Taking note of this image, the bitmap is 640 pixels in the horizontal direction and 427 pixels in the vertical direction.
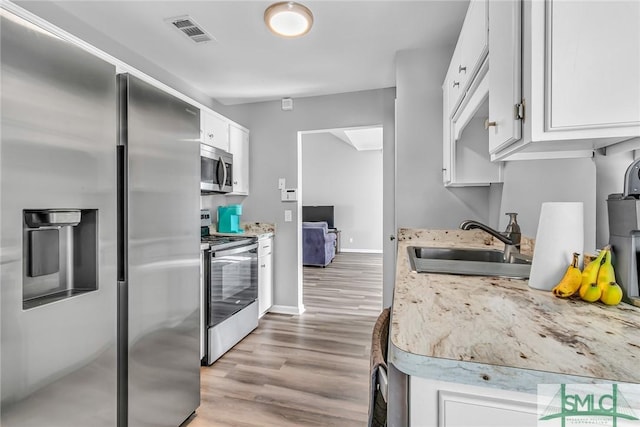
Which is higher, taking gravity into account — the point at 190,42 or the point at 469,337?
the point at 190,42

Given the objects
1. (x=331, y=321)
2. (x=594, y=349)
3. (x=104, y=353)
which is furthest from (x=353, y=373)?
(x=594, y=349)

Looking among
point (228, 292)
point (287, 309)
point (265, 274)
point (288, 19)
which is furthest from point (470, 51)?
point (287, 309)

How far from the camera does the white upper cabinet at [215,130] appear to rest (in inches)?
113

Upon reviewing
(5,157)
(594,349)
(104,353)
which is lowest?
(104,353)

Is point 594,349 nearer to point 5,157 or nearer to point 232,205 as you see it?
point 5,157

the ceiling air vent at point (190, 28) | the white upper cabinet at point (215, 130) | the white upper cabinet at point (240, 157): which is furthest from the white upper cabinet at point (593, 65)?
the white upper cabinet at point (240, 157)

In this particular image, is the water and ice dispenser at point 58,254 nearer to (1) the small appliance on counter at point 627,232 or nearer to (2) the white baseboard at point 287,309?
(1) the small appliance on counter at point 627,232

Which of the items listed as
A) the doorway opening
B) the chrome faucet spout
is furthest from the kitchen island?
the doorway opening

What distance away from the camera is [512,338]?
0.64 metres

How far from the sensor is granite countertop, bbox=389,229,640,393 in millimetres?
536

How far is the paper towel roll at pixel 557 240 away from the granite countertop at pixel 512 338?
67 mm

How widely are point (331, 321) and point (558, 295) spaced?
2.57 meters

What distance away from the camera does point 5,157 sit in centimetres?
92

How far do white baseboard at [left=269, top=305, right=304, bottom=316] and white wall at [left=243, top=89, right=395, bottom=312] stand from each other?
0.01 m
